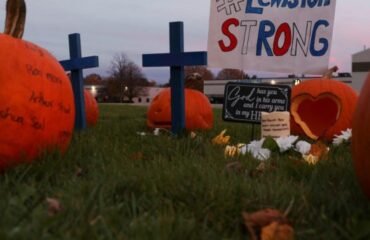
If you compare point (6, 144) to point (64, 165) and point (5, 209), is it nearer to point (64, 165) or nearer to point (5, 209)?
point (64, 165)

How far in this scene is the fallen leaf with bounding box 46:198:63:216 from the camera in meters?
2.04

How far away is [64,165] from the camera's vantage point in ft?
10.3

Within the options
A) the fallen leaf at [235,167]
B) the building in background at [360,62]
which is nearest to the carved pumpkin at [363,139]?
the fallen leaf at [235,167]

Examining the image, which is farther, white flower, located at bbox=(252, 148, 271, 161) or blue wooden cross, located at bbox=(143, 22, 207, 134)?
blue wooden cross, located at bbox=(143, 22, 207, 134)

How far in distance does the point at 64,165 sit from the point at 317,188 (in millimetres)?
1453

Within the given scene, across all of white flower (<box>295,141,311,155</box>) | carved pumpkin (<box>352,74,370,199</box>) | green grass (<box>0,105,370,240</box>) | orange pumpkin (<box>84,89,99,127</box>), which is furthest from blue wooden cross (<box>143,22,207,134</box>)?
orange pumpkin (<box>84,89,99,127</box>)

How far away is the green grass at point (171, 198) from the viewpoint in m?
1.89

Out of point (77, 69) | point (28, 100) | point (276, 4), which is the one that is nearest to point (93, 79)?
point (77, 69)

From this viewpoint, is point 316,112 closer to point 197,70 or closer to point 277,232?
point 277,232

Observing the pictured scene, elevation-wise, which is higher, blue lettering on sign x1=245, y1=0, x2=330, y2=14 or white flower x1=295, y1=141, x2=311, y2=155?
blue lettering on sign x1=245, y1=0, x2=330, y2=14

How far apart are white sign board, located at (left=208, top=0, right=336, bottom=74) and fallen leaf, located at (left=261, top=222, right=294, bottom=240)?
140 inches

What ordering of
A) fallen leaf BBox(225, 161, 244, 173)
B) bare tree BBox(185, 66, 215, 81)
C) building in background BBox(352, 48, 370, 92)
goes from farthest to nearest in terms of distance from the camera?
building in background BBox(352, 48, 370, 92) < bare tree BBox(185, 66, 215, 81) < fallen leaf BBox(225, 161, 244, 173)

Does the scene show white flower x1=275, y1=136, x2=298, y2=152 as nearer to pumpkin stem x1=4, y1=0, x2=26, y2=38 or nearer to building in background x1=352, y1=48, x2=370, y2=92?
pumpkin stem x1=4, y1=0, x2=26, y2=38

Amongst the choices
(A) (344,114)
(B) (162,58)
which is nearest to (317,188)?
(B) (162,58)
